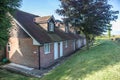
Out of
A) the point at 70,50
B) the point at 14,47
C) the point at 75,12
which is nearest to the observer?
the point at 14,47

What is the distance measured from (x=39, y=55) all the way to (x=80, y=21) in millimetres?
10170

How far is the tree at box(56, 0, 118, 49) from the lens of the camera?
22.4 meters

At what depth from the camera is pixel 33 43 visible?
16188 millimetres

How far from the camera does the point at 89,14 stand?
73.3ft

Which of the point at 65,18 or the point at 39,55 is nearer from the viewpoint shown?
the point at 39,55

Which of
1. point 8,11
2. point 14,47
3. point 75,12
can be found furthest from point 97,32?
point 8,11

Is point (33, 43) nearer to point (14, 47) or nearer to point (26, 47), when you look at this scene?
point (26, 47)

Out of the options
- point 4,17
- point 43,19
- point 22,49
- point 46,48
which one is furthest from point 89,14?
point 4,17

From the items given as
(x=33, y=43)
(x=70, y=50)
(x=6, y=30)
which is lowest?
(x=70, y=50)

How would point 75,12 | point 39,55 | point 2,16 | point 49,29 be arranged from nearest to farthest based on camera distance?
point 2,16, point 39,55, point 49,29, point 75,12

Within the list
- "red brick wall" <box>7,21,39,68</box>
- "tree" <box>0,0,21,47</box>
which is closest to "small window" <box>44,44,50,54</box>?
"red brick wall" <box>7,21,39,68</box>

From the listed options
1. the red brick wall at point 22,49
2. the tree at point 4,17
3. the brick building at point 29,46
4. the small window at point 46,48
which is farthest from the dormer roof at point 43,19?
the tree at point 4,17

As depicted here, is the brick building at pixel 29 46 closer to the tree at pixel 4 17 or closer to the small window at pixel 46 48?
the small window at pixel 46 48

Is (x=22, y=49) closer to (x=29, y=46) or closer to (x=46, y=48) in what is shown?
(x=29, y=46)
